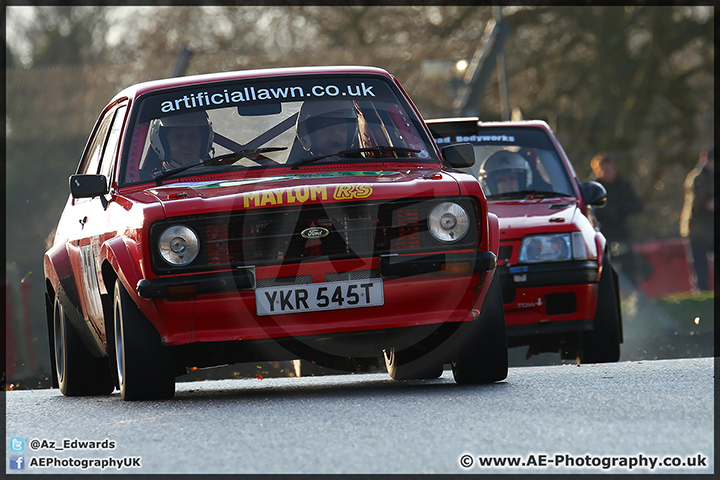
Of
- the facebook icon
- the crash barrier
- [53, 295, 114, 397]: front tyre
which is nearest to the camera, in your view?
the facebook icon

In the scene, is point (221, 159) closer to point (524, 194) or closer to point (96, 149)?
point (96, 149)

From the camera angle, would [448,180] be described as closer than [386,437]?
No

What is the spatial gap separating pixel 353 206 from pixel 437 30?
2302 cm

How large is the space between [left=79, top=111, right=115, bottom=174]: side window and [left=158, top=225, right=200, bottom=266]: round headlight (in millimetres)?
1985

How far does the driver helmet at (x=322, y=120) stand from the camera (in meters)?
7.11

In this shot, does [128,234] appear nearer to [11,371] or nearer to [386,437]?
[386,437]

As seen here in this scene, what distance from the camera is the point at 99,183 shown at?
6.96 m

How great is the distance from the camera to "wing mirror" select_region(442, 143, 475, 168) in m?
7.25

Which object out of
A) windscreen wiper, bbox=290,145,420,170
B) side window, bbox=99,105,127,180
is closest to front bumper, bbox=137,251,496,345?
windscreen wiper, bbox=290,145,420,170

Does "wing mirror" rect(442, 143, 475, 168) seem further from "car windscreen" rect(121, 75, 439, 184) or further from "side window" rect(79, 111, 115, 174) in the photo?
"side window" rect(79, 111, 115, 174)

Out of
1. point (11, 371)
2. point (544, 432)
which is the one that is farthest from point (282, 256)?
point (11, 371)

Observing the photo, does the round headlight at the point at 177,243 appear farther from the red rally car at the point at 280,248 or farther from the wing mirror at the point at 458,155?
the wing mirror at the point at 458,155

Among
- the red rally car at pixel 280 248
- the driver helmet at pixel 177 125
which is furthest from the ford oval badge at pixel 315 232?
the driver helmet at pixel 177 125

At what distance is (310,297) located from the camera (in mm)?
6098
